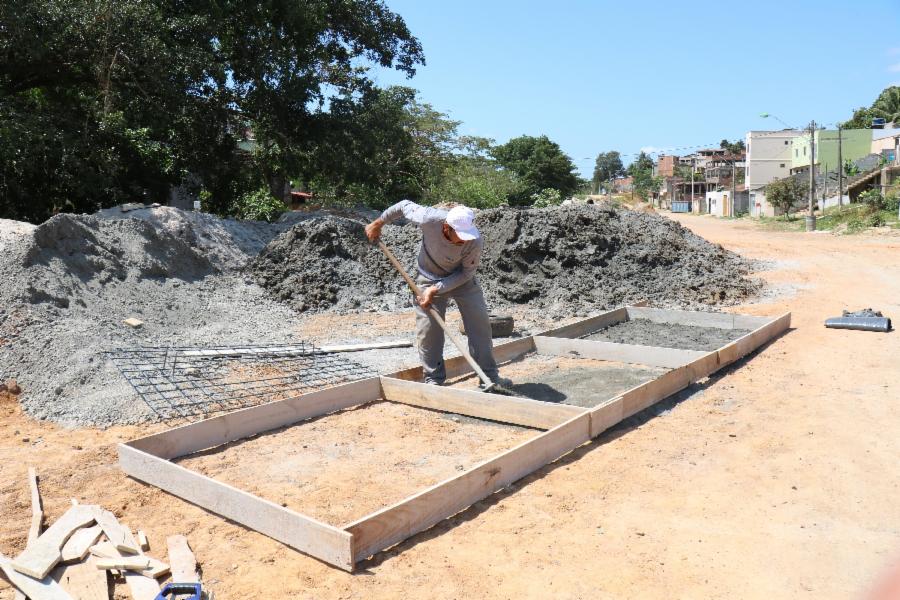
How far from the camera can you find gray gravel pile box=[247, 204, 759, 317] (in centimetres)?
997

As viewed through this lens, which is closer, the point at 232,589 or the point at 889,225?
the point at 232,589

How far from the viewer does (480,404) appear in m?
4.86

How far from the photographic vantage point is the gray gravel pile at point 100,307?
18.0ft

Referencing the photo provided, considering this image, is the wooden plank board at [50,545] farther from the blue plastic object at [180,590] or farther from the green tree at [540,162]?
the green tree at [540,162]

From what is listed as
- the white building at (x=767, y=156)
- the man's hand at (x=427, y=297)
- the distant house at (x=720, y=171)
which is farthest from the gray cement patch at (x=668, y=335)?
the distant house at (x=720, y=171)

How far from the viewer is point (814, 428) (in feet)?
14.9

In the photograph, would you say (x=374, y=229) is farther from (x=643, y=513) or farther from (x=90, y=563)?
(x=90, y=563)

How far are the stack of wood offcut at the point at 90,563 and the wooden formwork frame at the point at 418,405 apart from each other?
1.31ft

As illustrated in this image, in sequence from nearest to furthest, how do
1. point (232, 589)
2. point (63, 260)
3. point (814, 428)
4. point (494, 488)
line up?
point (232, 589), point (494, 488), point (814, 428), point (63, 260)

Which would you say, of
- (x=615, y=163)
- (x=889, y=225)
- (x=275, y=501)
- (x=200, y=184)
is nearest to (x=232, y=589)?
(x=275, y=501)

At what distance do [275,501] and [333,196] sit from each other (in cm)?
1955

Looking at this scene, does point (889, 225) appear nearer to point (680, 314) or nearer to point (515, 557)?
point (680, 314)

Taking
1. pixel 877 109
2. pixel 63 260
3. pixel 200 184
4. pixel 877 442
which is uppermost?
pixel 877 109

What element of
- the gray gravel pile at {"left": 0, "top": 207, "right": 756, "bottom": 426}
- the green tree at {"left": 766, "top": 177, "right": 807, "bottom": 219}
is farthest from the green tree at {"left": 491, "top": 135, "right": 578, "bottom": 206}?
the gray gravel pile at {"left": 0, "top": 207, "right": 756, "bottom": 426}
